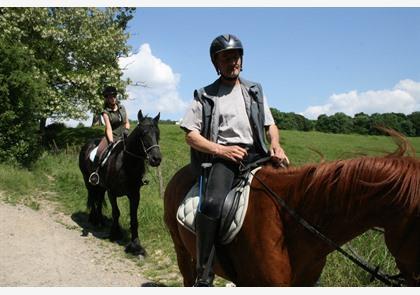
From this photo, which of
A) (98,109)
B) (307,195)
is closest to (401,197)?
(307,195)

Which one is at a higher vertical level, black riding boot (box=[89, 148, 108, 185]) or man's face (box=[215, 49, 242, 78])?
man's face (box=[215, 49, 242, 78])

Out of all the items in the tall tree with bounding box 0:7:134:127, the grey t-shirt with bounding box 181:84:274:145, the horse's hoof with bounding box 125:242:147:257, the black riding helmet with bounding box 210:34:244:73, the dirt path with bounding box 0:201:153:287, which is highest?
the tall tree with bounding box 0:7:134:127

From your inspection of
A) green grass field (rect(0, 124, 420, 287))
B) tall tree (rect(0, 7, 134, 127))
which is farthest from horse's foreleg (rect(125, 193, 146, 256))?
tall tree (rect(0, 7, 134, 127))

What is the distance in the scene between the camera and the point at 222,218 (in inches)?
122

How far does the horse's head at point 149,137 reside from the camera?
23.7ft

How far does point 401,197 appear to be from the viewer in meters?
2.46

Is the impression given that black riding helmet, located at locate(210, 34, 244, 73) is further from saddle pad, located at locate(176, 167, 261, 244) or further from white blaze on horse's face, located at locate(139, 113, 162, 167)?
white blaze on horse's face, located at locate(139, 113, 162, 167)

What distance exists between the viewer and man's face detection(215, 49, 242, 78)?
3418mm

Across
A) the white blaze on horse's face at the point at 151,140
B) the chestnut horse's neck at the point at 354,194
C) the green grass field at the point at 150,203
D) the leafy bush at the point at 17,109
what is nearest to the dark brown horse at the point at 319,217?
the chestnut horse's neck at the point at 354,194

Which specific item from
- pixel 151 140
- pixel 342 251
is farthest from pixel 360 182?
pixel 151 140

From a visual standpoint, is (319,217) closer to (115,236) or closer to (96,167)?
(115,236)

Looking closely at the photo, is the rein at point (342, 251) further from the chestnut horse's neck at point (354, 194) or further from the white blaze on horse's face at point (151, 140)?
the white blaze on horse's face at point (151, 140)

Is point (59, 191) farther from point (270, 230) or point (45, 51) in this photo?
point (45, 51)
